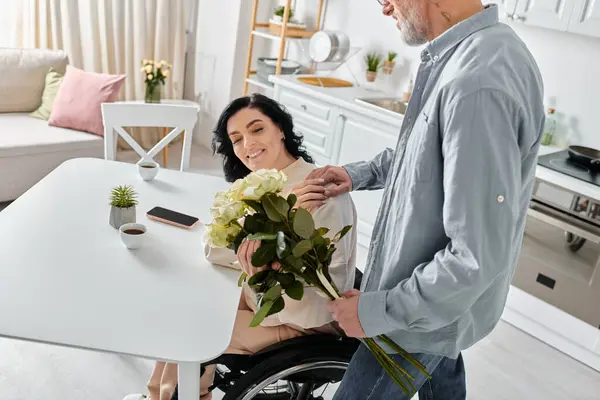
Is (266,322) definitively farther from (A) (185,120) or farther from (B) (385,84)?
(B) (385,84)

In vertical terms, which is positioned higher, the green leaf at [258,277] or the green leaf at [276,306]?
the green leaf at [258,277]

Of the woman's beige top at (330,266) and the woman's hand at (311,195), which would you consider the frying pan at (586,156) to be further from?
the woman's hand at (311,195)

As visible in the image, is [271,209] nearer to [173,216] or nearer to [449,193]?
[449,193]

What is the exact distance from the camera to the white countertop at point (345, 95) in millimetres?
3290

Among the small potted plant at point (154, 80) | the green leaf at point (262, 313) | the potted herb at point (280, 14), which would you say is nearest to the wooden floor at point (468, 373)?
the green leaf at point (262, 313)

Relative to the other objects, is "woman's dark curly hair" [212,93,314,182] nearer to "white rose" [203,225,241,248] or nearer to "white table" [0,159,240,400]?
"white table" [0,159,240,400]

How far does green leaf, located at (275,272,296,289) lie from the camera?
1.22 m

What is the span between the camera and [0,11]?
397 centimetres

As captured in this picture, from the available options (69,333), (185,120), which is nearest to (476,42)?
(69,333)

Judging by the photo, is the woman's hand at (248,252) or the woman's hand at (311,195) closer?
the woman's hand at (248,252)

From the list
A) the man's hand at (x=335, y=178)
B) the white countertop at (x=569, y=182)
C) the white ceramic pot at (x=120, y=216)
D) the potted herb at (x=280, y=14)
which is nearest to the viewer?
the man's hand at (x=335, y=178)

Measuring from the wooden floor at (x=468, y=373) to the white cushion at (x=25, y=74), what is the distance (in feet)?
6.40

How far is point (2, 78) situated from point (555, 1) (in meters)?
3.28

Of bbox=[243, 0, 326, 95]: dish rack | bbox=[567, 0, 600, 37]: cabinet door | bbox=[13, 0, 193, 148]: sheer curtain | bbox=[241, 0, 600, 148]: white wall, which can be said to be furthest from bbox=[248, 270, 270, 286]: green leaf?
bbox=[13, 0, 193, 148]: sheer curtain
